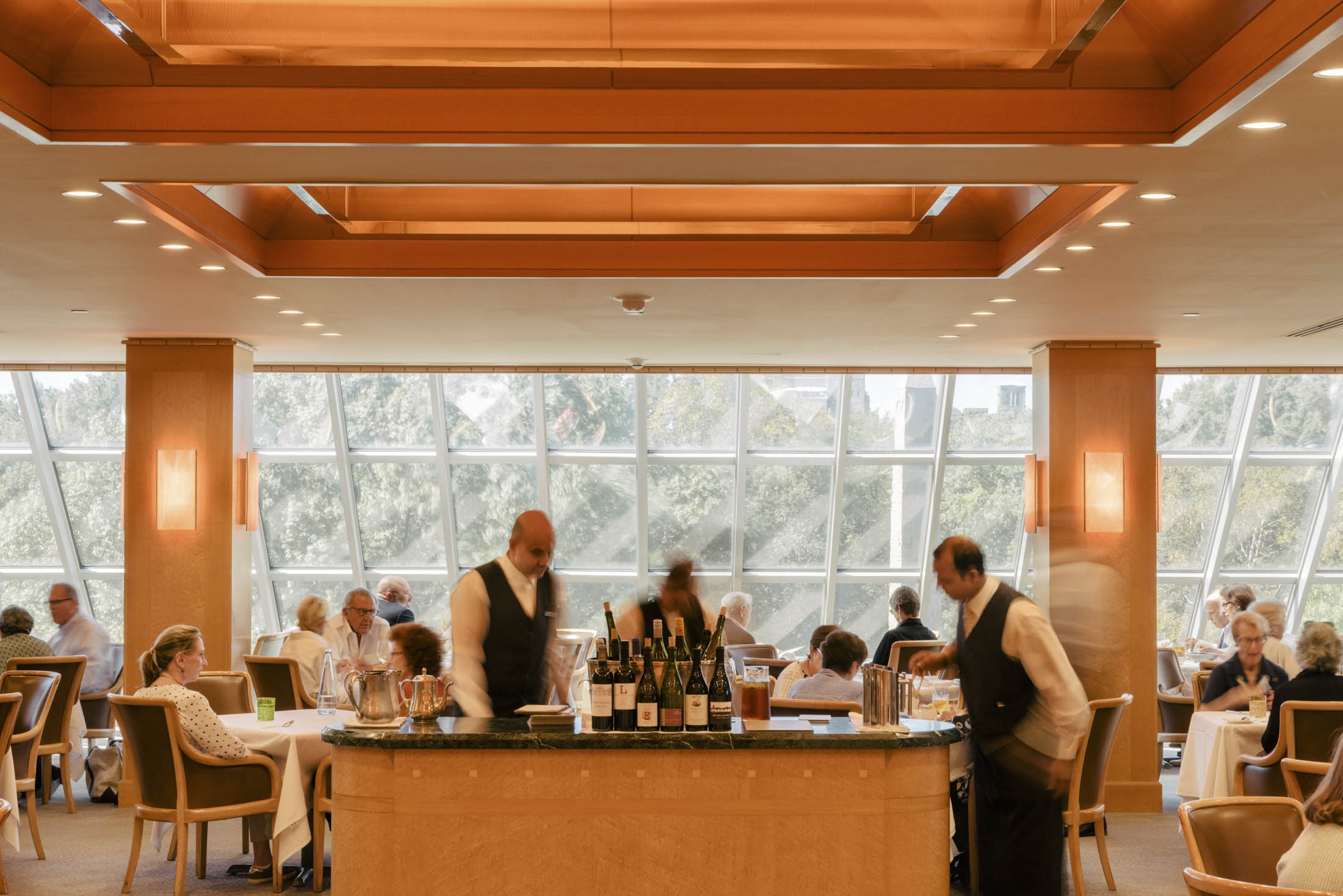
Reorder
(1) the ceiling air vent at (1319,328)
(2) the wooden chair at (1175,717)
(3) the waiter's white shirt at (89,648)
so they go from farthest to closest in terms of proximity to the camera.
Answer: (2) the wooden chair at (1175,717), (3) the waiter's white shirt at (89,648), (1) the ceiling air vent at (1319,328)

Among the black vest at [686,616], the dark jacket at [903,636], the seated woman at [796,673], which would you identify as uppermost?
the black vest at [686,616]

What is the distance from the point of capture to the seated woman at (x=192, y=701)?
564 centimetres

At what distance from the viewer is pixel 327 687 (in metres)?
5.96

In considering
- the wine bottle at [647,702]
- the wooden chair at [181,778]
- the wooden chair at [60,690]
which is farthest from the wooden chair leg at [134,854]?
the wine bottle at [647,702]

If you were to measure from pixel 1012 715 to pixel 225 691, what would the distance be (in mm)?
4435

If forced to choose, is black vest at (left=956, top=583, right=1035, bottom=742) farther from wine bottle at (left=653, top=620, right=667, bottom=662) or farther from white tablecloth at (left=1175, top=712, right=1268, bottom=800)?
white tablecloth at (left=1175, top=712, right=1268, bottom=800)

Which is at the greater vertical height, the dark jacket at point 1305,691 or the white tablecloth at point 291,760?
the dark jacket at point 1305,691

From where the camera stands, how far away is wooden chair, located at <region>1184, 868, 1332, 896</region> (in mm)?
2844

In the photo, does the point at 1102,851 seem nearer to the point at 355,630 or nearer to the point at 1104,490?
the point at 1104,490

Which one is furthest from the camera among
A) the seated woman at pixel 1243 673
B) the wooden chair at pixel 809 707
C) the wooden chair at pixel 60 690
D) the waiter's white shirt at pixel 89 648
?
the waiter's white shirt at pixel 89 648

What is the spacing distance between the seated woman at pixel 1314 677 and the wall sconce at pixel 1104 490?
2.21m

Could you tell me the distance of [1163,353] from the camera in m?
8.95

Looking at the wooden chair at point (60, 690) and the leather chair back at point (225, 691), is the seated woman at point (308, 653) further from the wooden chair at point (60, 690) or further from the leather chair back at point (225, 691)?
the wooden chair at point (60, 690)

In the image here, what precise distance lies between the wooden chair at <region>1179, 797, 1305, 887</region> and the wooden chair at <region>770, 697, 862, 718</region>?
6.50 feet
